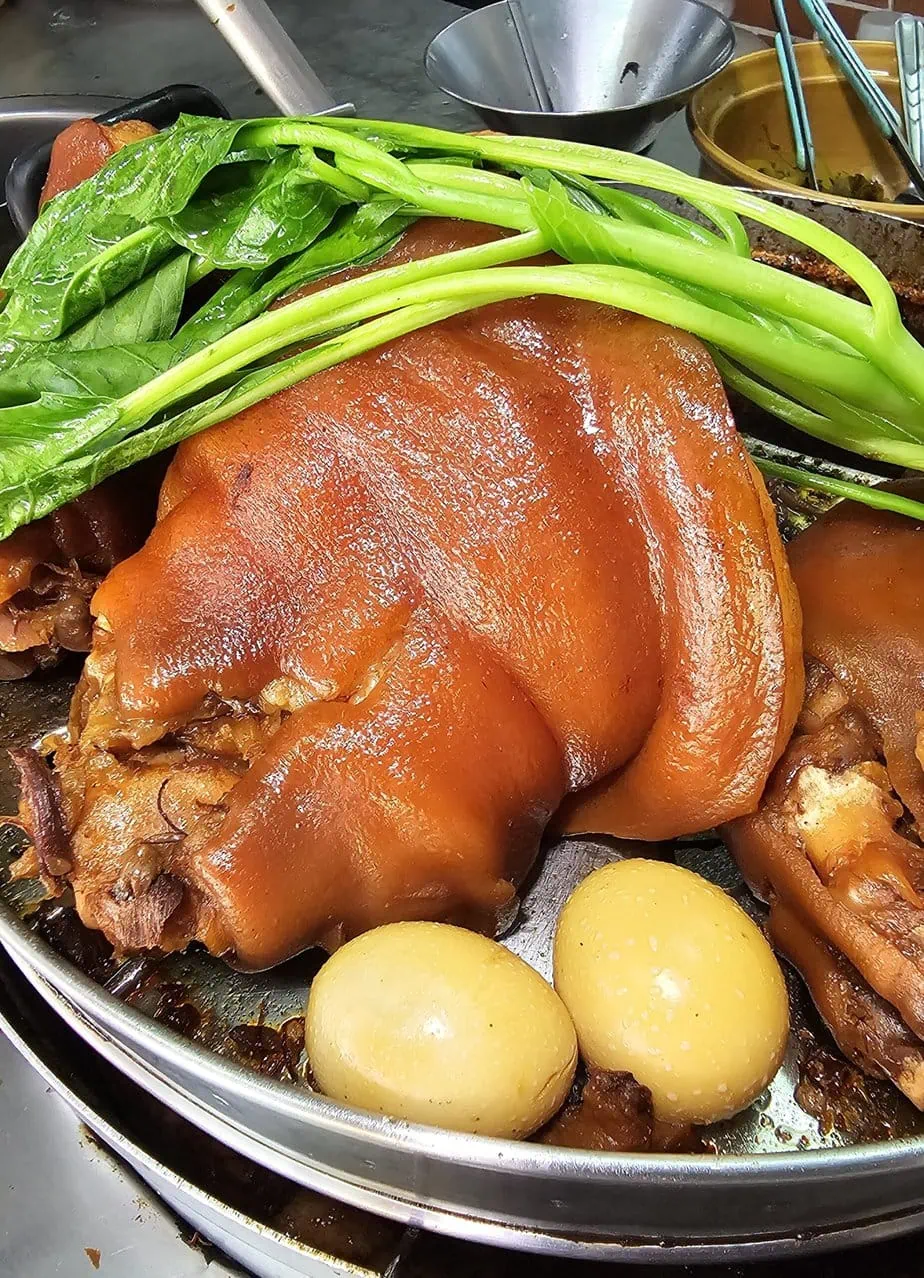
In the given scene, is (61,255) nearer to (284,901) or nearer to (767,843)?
(284,901)

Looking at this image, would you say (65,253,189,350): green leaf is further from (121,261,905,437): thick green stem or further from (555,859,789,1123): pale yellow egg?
(555,859,789,1123): pale yellow egg

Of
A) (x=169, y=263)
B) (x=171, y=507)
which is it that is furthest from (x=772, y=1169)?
(x=169, y=263)

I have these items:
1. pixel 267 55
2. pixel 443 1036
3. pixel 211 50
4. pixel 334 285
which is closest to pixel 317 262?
pixel 334 285

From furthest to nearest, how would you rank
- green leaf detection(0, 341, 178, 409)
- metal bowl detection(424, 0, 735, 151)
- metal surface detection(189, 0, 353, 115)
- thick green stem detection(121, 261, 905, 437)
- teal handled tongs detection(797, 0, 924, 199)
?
metal bowl detection(424, 0, 735, 151) < teal handled tongs detection(797, 0, 924, 199) < metal surface detection(189, 0, 353, 115) < green leaf detection(0, 341, 178, 409) < thick green stem detection(121, 261, 905, 437)

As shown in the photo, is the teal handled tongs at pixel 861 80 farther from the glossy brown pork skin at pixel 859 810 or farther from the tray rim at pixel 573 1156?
the tray rim at pixel 573 1156

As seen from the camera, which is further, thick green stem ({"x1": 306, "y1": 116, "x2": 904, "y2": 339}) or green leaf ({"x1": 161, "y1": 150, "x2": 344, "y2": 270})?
green leaf ({"x1": 161, "y1": 150, "x2": 344, "y2": 270})

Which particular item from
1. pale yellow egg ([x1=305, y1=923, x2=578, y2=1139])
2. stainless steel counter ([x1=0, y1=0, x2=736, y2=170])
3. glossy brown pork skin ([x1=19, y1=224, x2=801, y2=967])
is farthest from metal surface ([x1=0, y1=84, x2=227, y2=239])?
pale yellow egg ([x1=305, y1=923, x2=578, y2=1139])
